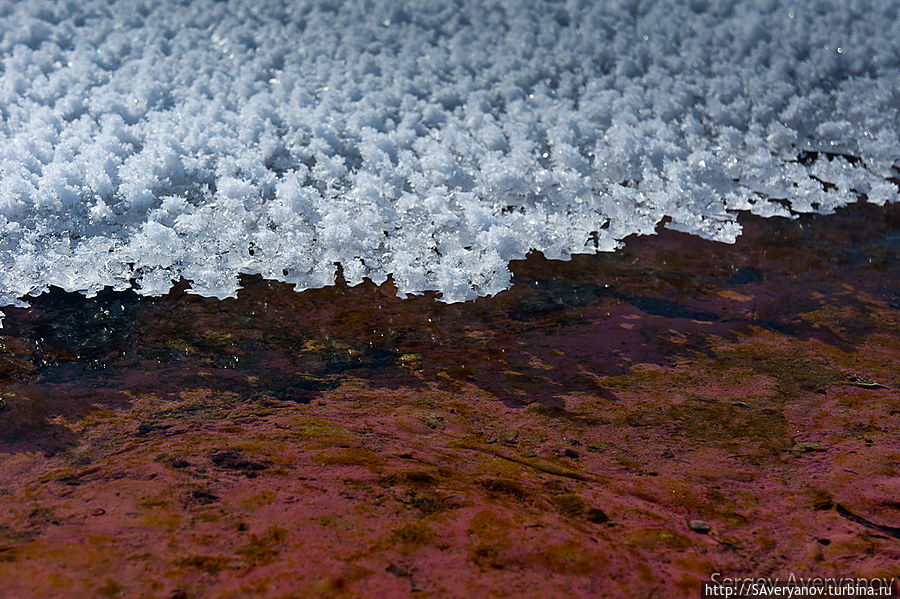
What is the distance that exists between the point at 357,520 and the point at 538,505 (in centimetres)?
36

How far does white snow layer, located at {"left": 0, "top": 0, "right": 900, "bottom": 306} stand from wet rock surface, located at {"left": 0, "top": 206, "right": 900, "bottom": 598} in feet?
0.67

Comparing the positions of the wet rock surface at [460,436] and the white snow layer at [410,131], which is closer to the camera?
the wet rock surface at [460,436]

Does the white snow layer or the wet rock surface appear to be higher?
the white snow layer

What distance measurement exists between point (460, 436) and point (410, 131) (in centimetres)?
169

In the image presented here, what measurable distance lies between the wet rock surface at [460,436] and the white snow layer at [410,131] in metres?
0.20

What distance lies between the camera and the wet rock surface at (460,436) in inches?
48.2

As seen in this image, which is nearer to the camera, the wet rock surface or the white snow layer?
the wet rock surface

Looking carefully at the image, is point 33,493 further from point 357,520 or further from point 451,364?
point 451,364

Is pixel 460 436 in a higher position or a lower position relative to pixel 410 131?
lower

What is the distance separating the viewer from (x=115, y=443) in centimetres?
154

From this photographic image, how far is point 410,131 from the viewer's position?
3.01 metres

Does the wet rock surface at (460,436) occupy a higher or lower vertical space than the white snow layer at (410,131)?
lower

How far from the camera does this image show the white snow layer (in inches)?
95.1

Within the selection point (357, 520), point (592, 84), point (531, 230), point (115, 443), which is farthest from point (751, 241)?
point (115, 443)
